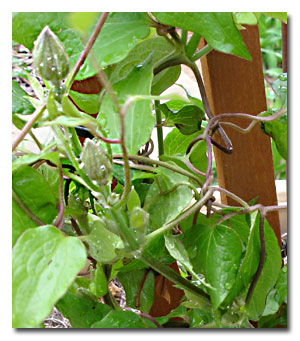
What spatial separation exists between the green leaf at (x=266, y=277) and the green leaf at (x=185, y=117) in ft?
0.30

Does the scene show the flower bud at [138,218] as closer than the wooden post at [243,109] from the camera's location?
Yes

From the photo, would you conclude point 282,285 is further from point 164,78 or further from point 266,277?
point 164,78

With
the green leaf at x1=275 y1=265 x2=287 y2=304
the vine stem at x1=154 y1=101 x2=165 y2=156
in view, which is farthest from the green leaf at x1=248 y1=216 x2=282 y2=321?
the vine stem at x1=154 y1=101 x2=165 y2=156

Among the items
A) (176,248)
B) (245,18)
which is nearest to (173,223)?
(176,248)

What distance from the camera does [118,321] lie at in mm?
299

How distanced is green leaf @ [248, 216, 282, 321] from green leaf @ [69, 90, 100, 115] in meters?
0.15

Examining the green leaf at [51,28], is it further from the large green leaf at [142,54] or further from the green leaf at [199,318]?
the green leaf at [199,318]

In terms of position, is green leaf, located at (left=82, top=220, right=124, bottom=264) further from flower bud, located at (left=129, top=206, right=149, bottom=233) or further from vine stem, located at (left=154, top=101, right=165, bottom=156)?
vine stem, located at (left=154, top=101, right=165, bottom=156)

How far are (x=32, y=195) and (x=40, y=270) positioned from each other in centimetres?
5

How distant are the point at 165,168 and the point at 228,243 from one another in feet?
0.21

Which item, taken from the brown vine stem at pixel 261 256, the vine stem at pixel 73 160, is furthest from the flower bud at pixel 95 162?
the brown vine stem at pixel 261 256

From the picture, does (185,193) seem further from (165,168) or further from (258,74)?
(258,74)

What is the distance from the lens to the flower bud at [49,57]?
233 mm
